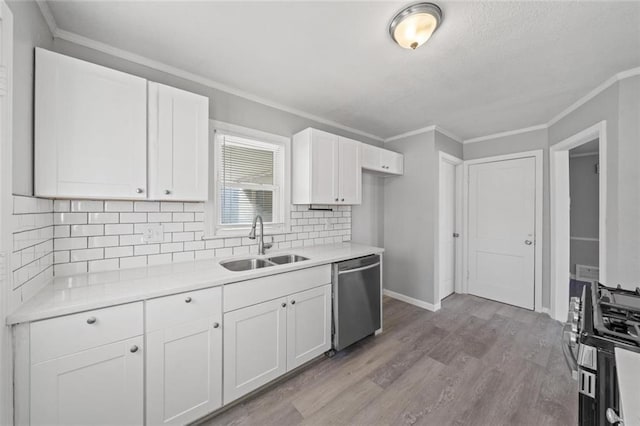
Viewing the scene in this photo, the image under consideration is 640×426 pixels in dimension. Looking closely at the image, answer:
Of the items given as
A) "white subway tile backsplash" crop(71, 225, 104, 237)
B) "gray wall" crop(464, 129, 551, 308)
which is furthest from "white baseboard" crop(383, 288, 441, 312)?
"white subway tile backsplash" crop(71, 225, 104, 237)

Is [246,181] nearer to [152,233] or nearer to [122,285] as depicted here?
[152,233]

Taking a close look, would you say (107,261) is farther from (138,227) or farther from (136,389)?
(136,389)

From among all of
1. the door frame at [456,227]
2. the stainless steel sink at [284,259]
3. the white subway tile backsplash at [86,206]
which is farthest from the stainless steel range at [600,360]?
the white subway tile backsplash at [86,206]

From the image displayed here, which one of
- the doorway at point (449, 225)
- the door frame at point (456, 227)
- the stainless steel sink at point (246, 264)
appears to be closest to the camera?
the stainless steel sink at point (246, 264)

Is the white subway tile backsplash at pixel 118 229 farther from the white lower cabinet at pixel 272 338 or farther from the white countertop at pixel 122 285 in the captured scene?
the white lower cabinet at pixel 272 338

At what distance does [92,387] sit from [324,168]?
7.60 feet

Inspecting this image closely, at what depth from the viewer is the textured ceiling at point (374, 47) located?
4.59 feet

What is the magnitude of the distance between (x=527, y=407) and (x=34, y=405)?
289 cm

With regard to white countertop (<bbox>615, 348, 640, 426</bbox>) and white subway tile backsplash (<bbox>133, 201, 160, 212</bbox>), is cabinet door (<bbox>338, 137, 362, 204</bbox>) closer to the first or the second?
white subway tile backsplash (<bbox>133, 201, 160, 212</bbox>)

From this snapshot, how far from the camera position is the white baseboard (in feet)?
10.8

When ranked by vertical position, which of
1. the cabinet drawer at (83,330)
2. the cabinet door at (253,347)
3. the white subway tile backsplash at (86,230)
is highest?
the white subway tile backsplash at (86,230)

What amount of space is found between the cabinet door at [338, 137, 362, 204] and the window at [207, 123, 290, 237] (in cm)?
62

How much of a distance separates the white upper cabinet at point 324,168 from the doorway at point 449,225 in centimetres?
137

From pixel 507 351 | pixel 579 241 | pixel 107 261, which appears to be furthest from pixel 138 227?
pixel 579 241
